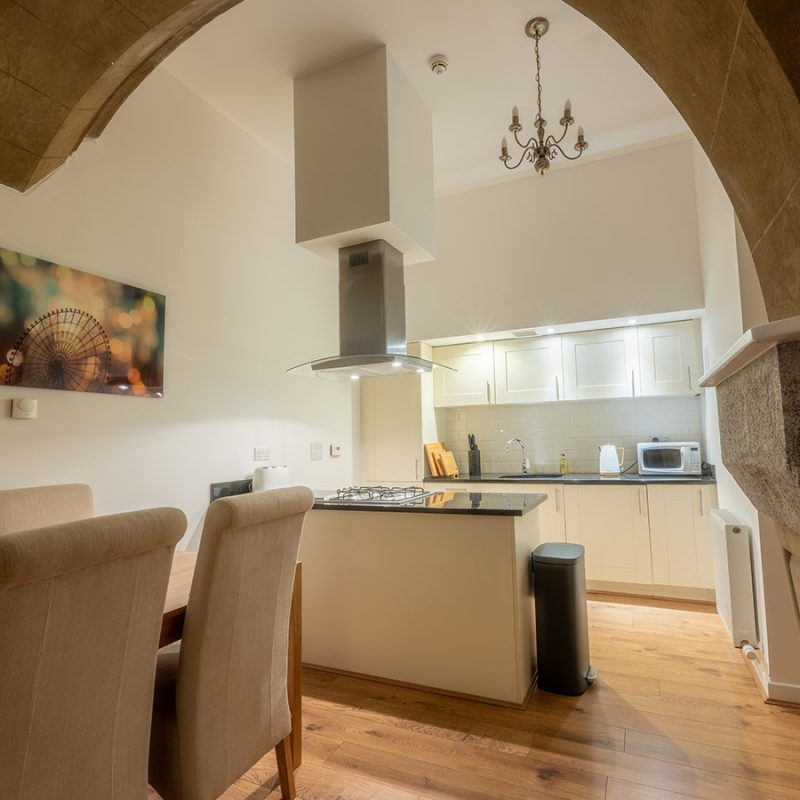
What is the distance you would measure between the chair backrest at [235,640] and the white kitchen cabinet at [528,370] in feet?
10.3

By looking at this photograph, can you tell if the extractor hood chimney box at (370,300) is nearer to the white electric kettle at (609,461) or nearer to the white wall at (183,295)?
the white wall at (183,295)

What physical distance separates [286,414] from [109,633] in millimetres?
2667

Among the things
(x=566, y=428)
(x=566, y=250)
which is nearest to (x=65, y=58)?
(x=566, y=250)

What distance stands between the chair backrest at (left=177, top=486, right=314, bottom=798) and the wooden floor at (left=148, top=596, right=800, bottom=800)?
20.1 inches

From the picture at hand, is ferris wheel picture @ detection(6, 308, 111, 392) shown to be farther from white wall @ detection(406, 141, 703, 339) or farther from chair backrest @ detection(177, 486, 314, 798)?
white wall @ detection(406, 141, 703, 339)

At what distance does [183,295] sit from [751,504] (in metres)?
2.93

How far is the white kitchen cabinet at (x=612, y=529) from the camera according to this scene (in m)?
3.72

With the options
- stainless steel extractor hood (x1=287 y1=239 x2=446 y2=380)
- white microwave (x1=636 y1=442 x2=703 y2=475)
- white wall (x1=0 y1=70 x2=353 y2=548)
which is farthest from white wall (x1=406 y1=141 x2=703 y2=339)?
stainless steel extractor hood (x1=287 y1=239 x2=446 y2=380)

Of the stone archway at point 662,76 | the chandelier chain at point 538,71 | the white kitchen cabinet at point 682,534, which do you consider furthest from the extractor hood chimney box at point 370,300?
the white kitchen cabinet at point 682,534

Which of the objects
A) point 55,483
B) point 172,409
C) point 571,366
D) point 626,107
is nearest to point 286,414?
point 172,409

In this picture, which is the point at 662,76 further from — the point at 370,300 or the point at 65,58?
the point at 370,300

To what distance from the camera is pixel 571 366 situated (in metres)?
4.25

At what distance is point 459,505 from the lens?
101 inches

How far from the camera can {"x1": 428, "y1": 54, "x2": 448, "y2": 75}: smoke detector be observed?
278 cm
